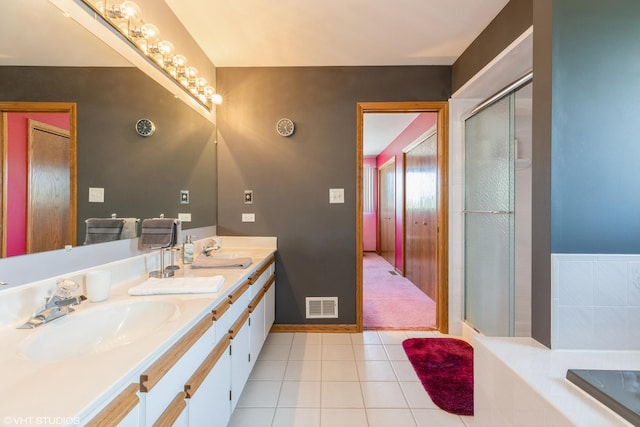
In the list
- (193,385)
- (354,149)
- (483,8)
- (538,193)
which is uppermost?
(483,8)

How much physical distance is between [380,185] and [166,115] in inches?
212

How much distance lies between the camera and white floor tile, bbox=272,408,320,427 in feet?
5.06

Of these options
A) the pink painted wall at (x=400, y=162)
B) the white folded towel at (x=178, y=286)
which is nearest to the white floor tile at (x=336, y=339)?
the white folded towel at (x=178, y=286)

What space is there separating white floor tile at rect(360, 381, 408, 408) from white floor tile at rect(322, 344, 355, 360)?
0.33 meters

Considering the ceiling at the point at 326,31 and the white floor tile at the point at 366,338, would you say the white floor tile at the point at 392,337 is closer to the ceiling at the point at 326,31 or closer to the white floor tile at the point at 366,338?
the white floor tile at the point at 366,338

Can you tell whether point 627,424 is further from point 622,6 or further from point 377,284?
point 377,284

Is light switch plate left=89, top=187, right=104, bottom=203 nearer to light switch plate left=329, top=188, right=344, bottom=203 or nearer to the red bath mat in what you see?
light switch plate left=329, top=188, right=344, bottom=203

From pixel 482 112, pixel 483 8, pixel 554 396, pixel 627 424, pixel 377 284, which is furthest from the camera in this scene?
pixel 377 284

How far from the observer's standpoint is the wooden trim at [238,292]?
143cm

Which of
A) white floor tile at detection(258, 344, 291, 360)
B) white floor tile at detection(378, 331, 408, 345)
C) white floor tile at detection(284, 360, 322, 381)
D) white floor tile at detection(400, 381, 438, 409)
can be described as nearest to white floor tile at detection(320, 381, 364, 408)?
white floor tile at detection(284, 360, 322, 381)

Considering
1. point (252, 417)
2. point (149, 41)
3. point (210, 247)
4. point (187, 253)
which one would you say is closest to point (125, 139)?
point (149, 41)

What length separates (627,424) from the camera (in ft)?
2.61

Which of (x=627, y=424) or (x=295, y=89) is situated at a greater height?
(x=295, y=89)

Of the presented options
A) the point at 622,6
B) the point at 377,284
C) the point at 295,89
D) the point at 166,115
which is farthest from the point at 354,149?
the point at 377,284
